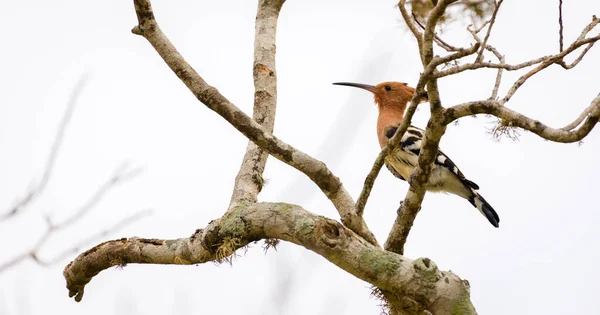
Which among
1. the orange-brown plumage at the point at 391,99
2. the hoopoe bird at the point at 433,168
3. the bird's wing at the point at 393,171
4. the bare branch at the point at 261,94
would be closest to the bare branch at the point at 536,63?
the bare branch at the point at 261,94

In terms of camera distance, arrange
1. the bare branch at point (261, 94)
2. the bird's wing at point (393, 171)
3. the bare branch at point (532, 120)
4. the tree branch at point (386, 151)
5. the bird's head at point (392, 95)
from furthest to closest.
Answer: the bird's head at point (392, 95), the bird's wing at point (393, 171), the bare branch at point (261, 94), the tree branch at point (386, 151), the bare branch at point (532, 120)

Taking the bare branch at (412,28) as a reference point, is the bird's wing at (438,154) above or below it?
above

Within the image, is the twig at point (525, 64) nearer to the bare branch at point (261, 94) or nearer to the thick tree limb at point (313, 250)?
the thick tree limb at point (313, 250)

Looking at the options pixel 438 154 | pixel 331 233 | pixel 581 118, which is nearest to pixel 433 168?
pixel 438 154

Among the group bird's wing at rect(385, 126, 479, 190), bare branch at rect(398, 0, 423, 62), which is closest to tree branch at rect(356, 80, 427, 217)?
bare branch at rect(398, 0, 423, 62)

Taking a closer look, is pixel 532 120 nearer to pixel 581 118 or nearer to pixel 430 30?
pixel 581 118

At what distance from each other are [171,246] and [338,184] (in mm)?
668

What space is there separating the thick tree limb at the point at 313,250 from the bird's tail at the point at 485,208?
2.27 metres

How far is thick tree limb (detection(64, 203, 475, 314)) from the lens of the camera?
2.44m

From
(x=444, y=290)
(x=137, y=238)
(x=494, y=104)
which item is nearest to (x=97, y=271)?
(x=137, y=238)

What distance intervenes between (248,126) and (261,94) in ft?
3.34

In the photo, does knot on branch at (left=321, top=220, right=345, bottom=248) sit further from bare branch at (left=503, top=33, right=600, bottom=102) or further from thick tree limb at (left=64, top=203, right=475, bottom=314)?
bare branch at (left=503, top=33, right=600, bottom=102)

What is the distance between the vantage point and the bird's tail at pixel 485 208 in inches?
184

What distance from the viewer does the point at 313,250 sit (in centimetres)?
254
